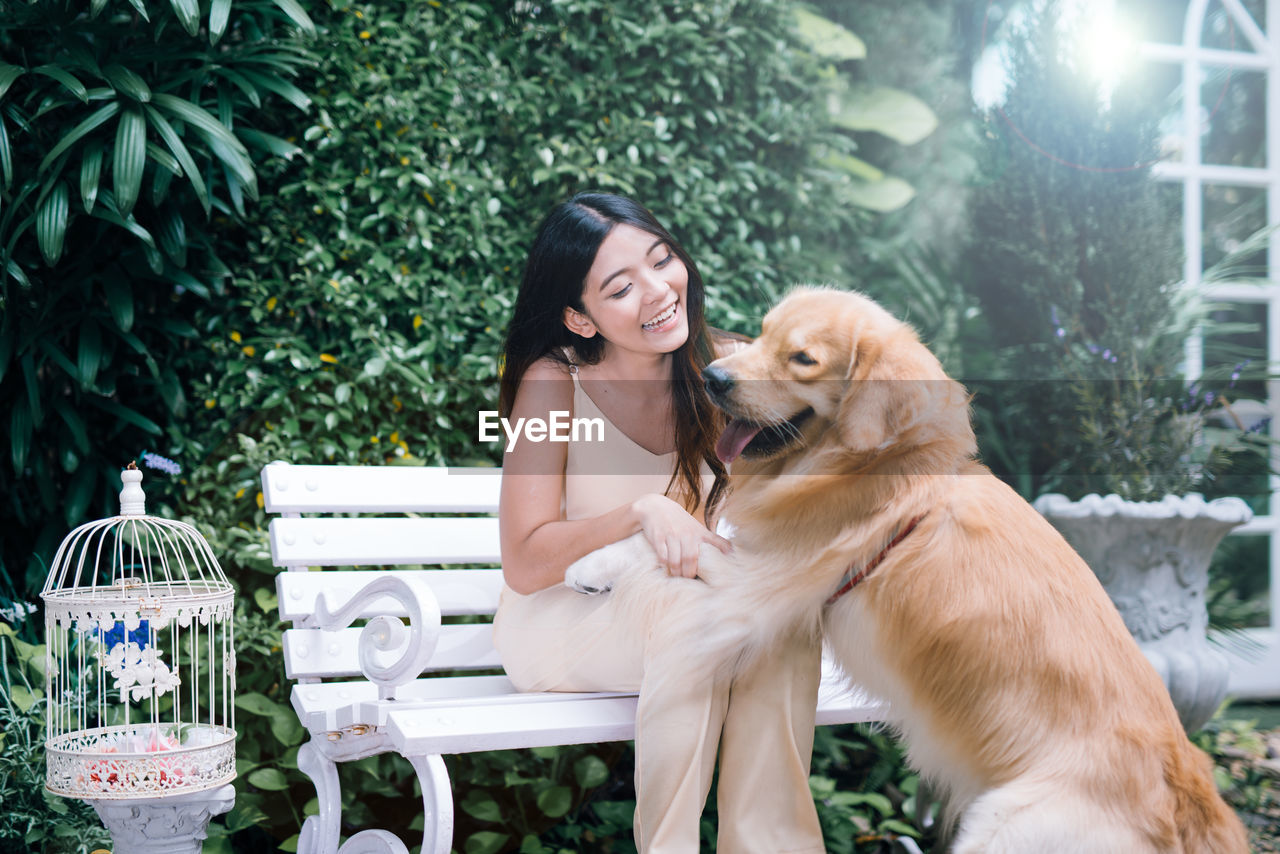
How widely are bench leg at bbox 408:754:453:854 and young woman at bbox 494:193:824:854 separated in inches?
12.7

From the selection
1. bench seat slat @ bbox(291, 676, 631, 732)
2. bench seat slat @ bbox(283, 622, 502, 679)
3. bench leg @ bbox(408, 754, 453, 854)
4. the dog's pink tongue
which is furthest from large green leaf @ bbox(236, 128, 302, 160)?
bench leg @ bbox(408, 754, 453, 854)

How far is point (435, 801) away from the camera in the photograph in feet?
5.57

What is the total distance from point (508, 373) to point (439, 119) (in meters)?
1.32

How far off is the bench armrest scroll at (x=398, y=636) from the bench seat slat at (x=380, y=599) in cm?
20

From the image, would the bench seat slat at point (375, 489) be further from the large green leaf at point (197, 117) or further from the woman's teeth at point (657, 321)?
the large green leaf at point (197, 117)

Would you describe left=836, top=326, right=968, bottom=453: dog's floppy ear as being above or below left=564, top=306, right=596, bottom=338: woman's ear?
below

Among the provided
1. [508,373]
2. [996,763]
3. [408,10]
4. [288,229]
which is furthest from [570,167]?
[996,763]

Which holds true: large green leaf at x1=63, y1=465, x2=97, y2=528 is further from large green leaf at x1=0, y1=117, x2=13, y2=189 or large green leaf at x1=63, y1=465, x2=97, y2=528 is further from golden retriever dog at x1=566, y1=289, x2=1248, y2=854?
golden retriever dog at x1=566, y1=289, x2=1248, y2=854

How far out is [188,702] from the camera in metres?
2.61

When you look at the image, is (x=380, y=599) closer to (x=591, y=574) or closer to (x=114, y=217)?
(x=591, y=574)

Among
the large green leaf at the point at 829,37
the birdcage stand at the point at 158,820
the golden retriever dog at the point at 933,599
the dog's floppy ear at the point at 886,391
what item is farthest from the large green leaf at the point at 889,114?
Answer: the birdcage stand at the point at 158,820

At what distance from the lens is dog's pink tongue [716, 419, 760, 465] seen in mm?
1748

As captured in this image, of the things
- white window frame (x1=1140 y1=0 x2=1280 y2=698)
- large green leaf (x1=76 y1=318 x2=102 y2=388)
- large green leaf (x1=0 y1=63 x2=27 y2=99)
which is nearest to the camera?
large green leaf (x1=0 y1=63 x2=27 y2=99)

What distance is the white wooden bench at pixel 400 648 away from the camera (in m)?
1.71
